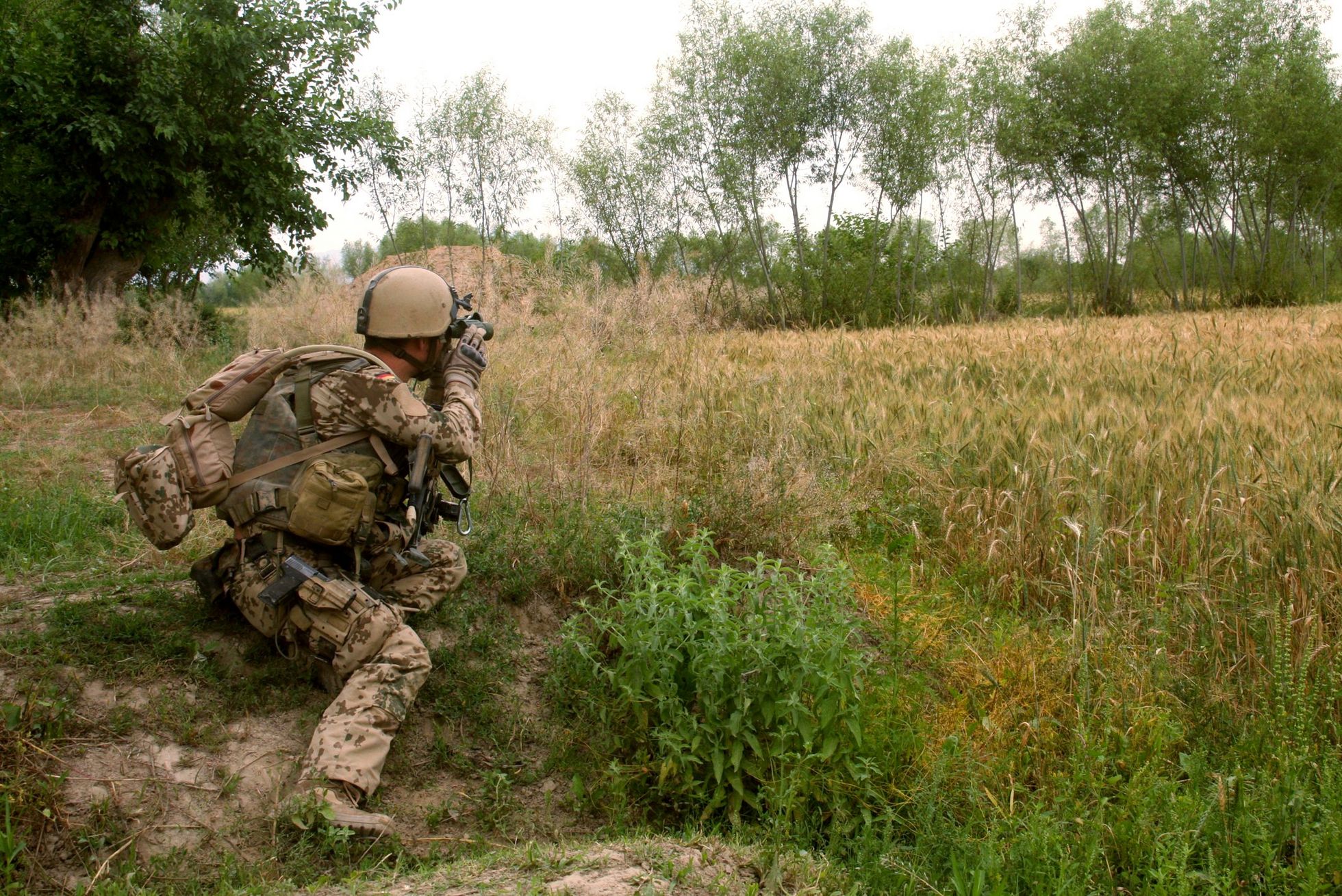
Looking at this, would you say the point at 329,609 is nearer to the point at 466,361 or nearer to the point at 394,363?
the point at 394,363

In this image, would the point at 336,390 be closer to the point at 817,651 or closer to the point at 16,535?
the point at 817,651

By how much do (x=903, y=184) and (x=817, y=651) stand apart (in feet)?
88.2

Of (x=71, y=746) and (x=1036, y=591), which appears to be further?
(x=1036, y=591)

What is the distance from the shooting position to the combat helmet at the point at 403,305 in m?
3.89

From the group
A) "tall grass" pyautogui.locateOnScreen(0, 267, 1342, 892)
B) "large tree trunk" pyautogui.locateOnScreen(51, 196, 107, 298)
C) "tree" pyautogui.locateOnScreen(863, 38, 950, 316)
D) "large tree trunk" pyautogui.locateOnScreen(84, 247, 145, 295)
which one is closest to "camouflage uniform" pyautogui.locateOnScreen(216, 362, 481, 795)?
"tall grass" pyautogui.locateOnScreen(0, 267, 1342, 892)

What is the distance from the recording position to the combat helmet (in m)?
3.89

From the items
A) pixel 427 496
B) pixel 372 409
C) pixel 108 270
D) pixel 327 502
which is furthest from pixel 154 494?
pixel 108 270

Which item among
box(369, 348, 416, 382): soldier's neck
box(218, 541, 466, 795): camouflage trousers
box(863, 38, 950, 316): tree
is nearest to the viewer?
box(218, 541, 466, 795): camouflage trousers

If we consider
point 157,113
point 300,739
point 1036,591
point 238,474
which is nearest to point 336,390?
point 238,474

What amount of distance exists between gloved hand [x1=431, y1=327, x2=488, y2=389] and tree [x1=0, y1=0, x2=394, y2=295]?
9.62 m

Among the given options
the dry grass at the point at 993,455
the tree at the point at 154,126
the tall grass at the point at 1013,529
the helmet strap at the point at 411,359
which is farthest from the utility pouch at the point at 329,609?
the tree at the point at 154,126

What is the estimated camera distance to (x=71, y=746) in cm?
335

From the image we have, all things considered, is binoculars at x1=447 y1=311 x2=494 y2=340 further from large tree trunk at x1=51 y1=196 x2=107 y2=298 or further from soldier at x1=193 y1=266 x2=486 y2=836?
large tree trunk at x1=51 y1=196 x2=107 y2=298

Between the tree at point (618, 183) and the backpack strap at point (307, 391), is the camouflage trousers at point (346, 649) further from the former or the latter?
the tree at point (618, 183)
